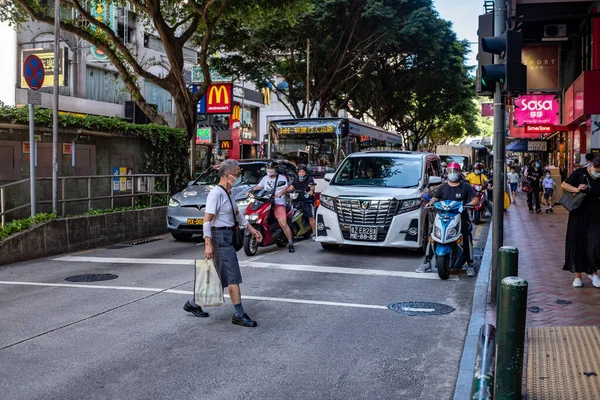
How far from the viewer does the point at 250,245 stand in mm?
12141

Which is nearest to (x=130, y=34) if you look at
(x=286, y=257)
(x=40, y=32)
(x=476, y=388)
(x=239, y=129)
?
(x=40, y=32)

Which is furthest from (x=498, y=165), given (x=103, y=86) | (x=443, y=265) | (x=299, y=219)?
(x=103, y=86)

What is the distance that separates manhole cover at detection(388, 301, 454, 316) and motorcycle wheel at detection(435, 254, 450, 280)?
159cm

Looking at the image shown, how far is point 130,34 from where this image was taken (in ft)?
114

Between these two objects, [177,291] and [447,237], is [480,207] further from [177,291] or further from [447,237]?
[177,291]

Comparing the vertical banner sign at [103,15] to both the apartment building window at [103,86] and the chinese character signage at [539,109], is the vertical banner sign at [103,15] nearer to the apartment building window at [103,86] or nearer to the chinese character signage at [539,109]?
the apartment building window at [103,86]

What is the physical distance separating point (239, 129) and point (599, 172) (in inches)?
1768

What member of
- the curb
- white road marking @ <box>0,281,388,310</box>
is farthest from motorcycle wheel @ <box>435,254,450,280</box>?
white road marking @ <box>0,281,388,310</box>

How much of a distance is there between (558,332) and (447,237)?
11.2 feet

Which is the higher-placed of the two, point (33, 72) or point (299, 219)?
point (33, 72)

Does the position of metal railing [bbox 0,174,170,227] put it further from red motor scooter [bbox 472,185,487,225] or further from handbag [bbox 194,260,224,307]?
red motor scooter [bbox 472,185,487,225]

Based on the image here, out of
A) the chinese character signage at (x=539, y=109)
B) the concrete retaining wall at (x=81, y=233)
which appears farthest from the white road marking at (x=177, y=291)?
the chinese character signage at (x=539, y=109)

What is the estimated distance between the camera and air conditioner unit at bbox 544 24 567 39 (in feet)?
79.4

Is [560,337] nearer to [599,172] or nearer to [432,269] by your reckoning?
[599,172]
